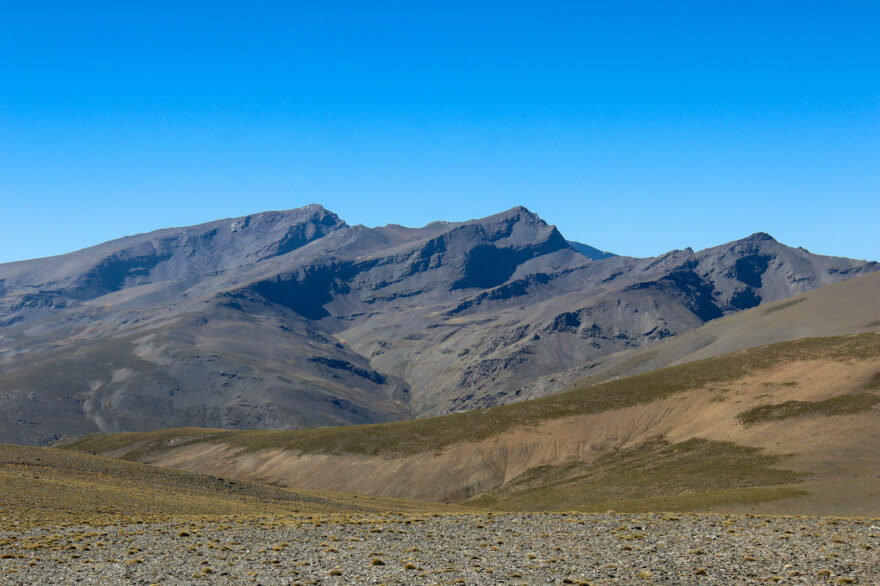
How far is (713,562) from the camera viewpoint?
94.9 feet

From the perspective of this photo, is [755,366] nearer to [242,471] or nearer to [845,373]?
[845,373]

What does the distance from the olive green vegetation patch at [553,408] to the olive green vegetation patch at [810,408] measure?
19711 mm

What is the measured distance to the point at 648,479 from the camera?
100188 mm

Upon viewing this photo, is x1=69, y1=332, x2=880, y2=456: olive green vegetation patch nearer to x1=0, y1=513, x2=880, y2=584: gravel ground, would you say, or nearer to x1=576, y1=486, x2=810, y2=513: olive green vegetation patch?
x1=576, y1=486, x2=810, y2=513: olive green vegetation patch

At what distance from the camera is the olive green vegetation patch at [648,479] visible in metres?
88.2

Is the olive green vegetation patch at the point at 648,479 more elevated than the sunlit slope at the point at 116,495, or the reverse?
the sunlit slope at the point at 116,495

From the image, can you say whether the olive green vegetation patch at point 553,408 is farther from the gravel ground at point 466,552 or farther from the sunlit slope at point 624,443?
the gravel ground at point 466,552

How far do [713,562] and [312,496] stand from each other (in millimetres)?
63951

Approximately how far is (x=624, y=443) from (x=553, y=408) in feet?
72.0

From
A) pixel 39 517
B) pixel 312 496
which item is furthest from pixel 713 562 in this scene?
pixel 312 496

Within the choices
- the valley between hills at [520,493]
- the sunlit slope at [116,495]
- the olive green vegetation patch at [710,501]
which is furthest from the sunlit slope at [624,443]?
the sunlit slope at [116,495]

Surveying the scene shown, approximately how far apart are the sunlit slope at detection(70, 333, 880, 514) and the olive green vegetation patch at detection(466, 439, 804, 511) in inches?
12.5

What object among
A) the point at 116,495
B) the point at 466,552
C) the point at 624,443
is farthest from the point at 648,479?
the point at 466,552

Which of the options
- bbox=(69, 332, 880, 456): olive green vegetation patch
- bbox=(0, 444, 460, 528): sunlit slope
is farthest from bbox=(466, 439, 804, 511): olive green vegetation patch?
bbox=(0, 444, 460, 528): sunlit slope
